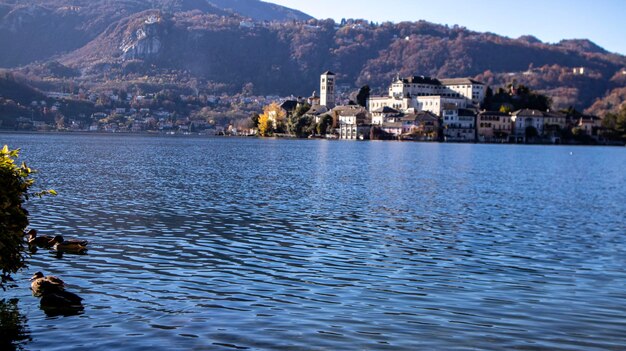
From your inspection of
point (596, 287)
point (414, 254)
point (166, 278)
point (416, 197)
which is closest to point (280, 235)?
point (414, 254)

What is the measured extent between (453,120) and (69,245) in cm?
16144

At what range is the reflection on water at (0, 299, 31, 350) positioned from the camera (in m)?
12.9

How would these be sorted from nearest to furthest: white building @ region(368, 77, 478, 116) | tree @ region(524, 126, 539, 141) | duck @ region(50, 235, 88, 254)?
duck @ region(50, 235, 88, 254)
tree @ region(524, 126, 539, 141)
white building @ region(368, 77, 478, 116)

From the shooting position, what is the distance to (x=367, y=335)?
1360cm

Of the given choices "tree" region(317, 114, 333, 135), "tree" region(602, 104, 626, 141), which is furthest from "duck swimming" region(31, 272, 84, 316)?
"tree" region(602, 104, 626, 141)

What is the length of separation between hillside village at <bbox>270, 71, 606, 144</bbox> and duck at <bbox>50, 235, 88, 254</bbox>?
15560 cm

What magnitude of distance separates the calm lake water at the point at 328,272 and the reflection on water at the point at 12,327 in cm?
15

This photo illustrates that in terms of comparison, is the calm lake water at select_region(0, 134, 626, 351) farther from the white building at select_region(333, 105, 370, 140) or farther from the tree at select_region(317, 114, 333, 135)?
the tree at select_region(317, 114, 333, 135)

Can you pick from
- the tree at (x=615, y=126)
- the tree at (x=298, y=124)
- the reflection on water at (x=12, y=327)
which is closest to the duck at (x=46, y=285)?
the reflection on water at (x=12, y=327)

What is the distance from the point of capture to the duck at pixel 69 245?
20.6m

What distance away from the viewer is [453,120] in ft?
578

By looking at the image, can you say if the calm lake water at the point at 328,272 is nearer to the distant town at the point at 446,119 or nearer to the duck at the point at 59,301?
the duck at the point at 59,301

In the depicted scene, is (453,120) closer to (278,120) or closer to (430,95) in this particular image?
(430,95)

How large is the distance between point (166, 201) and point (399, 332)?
2257cm
